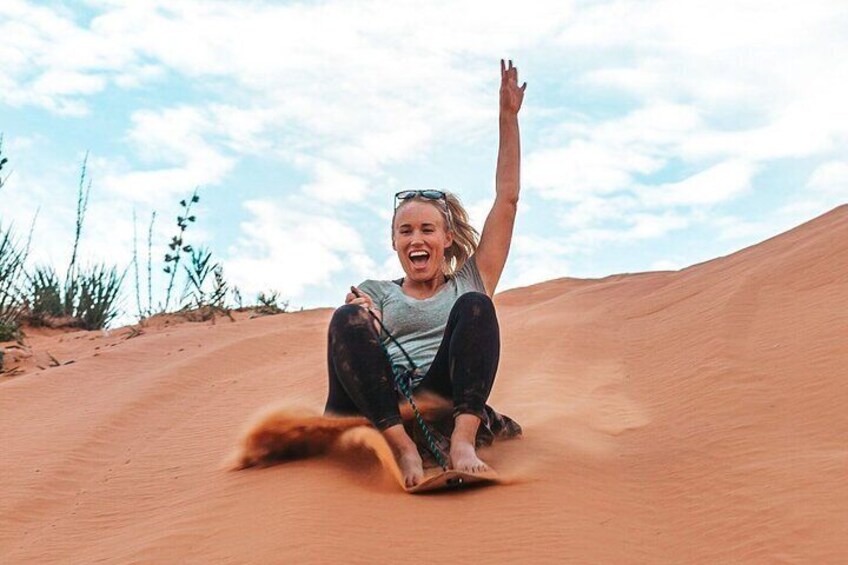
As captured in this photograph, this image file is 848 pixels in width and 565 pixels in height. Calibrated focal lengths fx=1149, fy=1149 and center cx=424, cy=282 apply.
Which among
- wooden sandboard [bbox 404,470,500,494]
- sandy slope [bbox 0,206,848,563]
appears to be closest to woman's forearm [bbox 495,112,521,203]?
sandy slope [bbox 0,206,848,563]

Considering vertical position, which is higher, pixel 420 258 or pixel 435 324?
pixel 420 258

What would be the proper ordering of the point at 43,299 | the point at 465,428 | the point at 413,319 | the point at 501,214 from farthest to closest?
the point at 43,299 → the point at 501,214 → the point at 413,319 → the point at 465,428

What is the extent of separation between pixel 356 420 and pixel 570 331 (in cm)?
448

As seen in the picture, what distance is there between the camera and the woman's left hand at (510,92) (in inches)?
203

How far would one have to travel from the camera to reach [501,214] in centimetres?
506

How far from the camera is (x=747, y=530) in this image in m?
3.68

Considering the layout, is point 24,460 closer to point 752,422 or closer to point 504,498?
point 504,498

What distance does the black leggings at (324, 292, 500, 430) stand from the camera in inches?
169

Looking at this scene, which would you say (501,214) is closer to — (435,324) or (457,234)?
(457,234)

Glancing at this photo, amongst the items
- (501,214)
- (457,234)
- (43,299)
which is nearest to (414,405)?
(457,234)

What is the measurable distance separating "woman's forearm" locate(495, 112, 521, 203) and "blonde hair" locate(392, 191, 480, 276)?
21cm

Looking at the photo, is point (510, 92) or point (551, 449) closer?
point (551, 449)

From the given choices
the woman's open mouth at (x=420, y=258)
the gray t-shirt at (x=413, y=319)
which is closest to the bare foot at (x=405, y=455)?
the gray t-shirt at (x=413, y=319)

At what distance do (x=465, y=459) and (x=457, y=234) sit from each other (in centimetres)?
115
